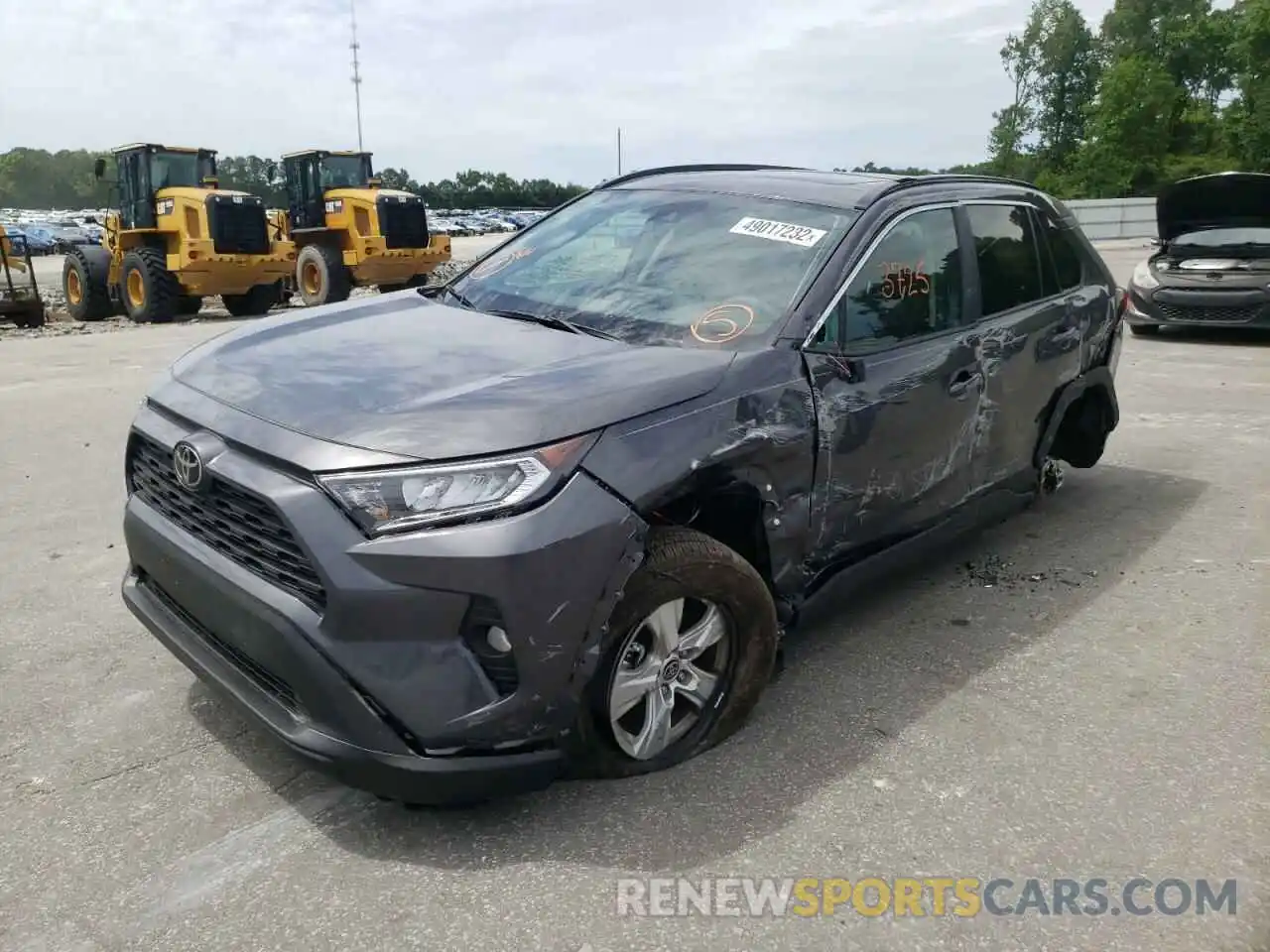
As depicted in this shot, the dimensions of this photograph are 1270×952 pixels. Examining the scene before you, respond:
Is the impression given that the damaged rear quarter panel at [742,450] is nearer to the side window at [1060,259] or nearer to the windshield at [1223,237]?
the side window at [1060,259]

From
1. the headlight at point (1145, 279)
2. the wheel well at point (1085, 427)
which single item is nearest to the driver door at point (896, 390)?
the wheel well at point (1085, 427)

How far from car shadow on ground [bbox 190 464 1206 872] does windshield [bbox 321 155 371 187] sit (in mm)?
16729

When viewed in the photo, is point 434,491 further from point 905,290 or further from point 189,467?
point 905,290

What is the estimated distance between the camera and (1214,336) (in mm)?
12383

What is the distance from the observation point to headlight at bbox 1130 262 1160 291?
1170 cm

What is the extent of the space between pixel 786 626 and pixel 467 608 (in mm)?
1341

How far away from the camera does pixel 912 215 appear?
3.79 m

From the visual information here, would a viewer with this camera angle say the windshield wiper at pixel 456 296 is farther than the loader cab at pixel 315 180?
No

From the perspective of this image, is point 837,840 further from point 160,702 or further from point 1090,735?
point 160,702

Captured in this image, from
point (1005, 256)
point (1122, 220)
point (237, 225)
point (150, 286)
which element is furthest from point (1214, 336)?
point (1122, 220)

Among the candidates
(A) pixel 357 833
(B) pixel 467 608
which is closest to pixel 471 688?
(B) pixel 467 608

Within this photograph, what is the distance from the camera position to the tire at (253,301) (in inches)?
726

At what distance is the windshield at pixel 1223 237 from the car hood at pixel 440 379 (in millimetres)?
10363

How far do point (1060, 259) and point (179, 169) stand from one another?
16.2 meters
